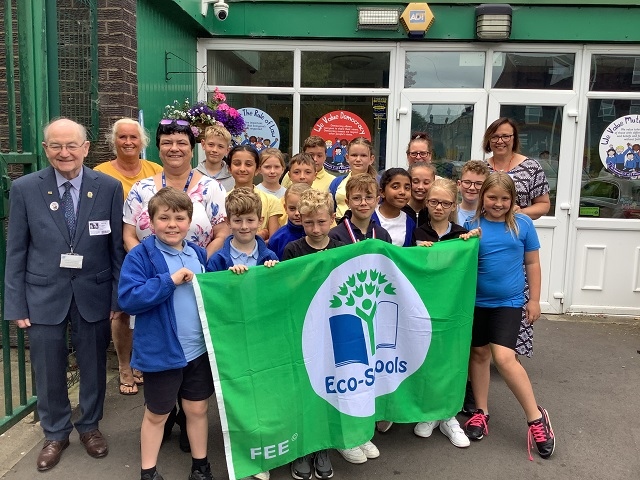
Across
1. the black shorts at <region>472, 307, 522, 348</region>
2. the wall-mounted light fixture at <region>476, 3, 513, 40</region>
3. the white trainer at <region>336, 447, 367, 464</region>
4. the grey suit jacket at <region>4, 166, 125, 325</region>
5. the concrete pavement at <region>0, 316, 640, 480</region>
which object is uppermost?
the wall-mounted light fixture at <region>476, 3, 513, 40</region>

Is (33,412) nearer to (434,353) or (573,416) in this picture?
(434,353)

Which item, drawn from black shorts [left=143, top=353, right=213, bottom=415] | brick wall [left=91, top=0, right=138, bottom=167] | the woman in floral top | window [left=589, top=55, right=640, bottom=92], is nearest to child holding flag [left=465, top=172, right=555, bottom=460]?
the woman in floral top

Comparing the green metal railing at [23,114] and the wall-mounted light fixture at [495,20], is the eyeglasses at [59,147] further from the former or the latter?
the wall-mounted light fixture at [495,20]

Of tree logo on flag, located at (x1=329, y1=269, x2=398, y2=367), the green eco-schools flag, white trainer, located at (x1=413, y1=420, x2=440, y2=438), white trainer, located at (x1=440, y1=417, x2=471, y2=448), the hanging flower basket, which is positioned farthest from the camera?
the hanging flower basket

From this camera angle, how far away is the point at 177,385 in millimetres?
2941

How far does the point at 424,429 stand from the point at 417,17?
4.48 metres

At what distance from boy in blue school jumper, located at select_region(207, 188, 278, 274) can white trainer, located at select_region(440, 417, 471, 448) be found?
1.62 meters

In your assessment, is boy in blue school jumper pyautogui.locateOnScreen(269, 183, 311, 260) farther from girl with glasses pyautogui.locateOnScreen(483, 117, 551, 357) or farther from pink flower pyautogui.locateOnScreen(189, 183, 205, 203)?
girl with glasses pyautogui.locateOnScreen(483, 117, 551, 357)

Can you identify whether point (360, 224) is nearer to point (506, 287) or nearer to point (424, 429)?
point (506, 287)

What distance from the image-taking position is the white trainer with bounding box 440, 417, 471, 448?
3572 mm

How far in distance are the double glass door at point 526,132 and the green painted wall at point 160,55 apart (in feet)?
8.08

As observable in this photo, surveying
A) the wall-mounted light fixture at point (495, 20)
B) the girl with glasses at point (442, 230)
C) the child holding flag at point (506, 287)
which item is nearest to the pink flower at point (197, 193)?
the girl with glasses at point (442, 230)

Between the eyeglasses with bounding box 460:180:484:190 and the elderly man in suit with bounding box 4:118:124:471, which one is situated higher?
the eyeglasses with bounding box 460:180:484:190

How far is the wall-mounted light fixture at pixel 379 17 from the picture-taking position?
249 inches
